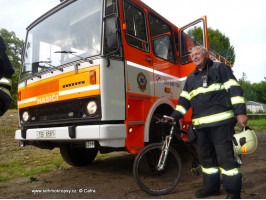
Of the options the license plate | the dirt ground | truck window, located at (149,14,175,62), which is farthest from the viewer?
truck window, located at (149,14,175,62)

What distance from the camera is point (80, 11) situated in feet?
11.3

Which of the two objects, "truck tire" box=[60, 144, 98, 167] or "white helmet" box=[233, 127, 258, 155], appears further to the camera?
"truck tire" box=[60, 144, 98, 167]

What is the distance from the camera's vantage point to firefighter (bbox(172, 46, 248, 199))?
A: 2621 millimetres

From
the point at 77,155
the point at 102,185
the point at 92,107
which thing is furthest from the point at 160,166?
the point at 77,155

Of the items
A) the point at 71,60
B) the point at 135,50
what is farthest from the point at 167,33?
the point at 71,60

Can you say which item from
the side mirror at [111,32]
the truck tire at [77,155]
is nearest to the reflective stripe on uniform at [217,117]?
the side mirror at [111,32]

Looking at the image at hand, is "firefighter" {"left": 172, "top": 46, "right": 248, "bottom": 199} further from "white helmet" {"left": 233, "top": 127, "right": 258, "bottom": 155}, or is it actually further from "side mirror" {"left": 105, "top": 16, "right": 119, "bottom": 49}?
"side mirror" {"left": 105, "top": 16, "right": 119, "bottom": 49}

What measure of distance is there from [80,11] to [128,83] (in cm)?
133

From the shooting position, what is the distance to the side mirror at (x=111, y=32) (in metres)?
3.07

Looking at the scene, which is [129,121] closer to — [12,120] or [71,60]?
[71,60]

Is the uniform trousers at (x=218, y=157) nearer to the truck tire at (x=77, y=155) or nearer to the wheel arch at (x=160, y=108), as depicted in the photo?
the wheel arch at (x=160, y=108)

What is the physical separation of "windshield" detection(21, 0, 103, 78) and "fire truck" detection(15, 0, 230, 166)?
1 centimetres

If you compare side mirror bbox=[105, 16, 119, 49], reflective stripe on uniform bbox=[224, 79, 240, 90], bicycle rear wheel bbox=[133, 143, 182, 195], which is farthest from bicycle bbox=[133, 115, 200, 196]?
side mirror bbox=[105, 16, 119, 49]

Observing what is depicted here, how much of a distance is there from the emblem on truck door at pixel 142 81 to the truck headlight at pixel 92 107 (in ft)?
2.73
